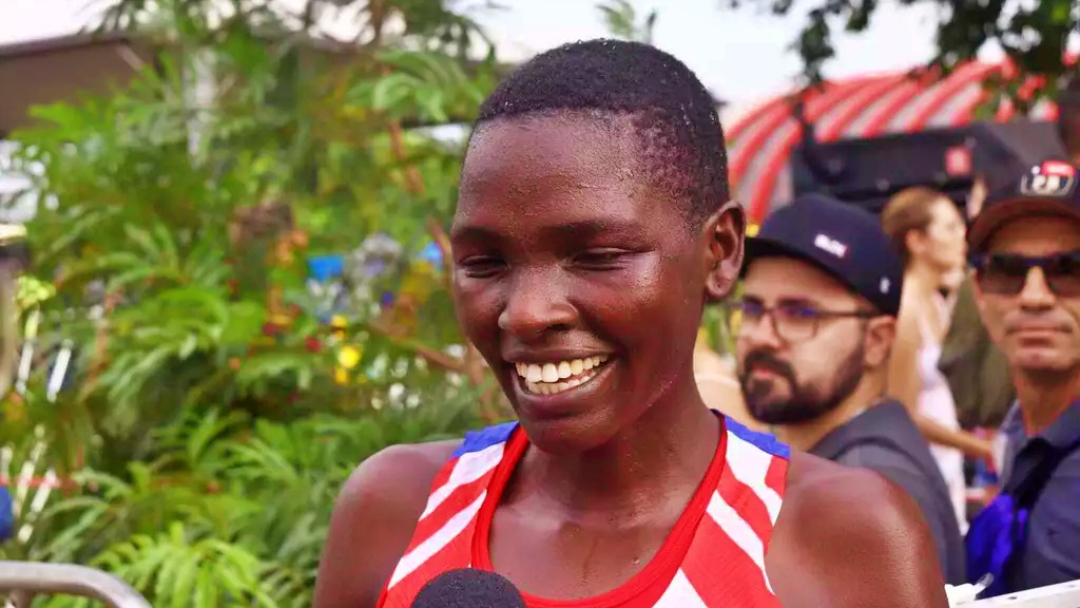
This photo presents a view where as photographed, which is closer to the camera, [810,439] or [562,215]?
[562,215]

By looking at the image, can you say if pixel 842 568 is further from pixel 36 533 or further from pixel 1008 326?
pixel 36 533

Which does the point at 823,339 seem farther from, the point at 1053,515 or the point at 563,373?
the point at 563,373

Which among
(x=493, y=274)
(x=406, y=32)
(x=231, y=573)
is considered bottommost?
(x=231, y=573)

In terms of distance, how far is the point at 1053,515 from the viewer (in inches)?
81.7

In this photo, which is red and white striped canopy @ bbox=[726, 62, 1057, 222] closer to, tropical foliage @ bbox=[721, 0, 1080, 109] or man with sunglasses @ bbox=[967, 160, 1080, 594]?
tropical foliage @ bbox=[721, 0, 1080, 109]

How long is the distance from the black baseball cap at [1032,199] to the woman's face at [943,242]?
3004 millimetres

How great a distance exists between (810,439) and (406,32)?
63.8 inches

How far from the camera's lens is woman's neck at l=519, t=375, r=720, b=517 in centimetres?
147

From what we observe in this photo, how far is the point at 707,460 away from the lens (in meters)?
1.50

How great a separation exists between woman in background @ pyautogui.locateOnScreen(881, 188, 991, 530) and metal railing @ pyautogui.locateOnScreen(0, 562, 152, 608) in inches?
116

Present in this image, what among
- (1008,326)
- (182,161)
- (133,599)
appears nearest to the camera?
(133,599)

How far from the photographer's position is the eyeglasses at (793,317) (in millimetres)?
2607

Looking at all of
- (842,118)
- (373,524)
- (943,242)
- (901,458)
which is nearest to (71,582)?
(373,524)

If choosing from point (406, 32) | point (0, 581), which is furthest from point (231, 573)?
point (406, 32)
